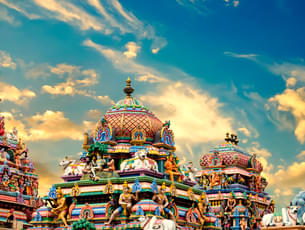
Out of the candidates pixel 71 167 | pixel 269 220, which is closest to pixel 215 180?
pixel 71 167

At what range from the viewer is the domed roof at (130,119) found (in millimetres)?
46000

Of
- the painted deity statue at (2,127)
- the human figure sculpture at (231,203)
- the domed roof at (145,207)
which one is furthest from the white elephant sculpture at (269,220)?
the painted deity statue at (2,127)

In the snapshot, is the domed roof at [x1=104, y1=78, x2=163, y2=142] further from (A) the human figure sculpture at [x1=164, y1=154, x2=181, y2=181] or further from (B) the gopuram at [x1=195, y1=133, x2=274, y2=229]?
(B) the gopuram at [x1=195, y1=133, x2=274, y2=229]

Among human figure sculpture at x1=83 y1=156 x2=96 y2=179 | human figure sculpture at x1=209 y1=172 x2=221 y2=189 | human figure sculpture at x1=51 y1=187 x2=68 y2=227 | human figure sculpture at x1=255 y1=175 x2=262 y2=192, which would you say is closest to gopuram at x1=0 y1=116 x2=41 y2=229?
human figure sculpture at x1=51 y1=187 x2=68 y2=227

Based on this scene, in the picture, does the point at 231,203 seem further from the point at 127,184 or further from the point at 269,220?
the point at 269,220

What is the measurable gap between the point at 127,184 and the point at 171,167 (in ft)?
21.7

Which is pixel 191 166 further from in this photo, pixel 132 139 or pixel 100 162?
pixel 100 162

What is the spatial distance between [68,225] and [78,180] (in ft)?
15.9

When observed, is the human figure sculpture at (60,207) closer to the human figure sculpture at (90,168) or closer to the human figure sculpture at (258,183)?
the human figure sculpture at (90,168)

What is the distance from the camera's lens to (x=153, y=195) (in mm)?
38688

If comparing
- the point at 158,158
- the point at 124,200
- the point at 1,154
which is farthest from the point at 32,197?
the point at 124,200

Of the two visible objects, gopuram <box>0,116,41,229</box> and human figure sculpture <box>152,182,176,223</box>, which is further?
gopuram <box>0,116,41,229</box>

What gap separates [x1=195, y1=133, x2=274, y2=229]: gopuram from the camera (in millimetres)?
54531

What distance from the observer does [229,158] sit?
58.2 meters
